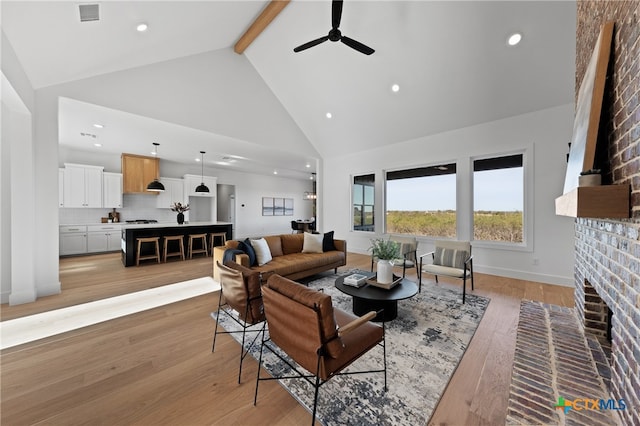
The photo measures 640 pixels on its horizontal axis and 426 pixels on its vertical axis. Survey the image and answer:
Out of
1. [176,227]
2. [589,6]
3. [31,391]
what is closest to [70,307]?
[31,391]

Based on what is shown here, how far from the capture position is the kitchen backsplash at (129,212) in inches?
261

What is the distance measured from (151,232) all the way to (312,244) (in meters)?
4.02

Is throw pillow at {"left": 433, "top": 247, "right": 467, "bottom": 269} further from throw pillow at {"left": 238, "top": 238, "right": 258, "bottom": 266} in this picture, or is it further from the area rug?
throw pillow at {"left": 238, "top": 238, "right": 258, "bottom": 266}

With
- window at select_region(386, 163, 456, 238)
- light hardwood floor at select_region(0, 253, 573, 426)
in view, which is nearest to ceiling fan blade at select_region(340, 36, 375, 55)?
window at select_region(386, 163, 456, 238)

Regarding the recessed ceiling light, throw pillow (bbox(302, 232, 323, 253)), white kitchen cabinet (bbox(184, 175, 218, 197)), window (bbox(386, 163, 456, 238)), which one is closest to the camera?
the recessed ceiling light

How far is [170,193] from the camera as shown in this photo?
7863mm

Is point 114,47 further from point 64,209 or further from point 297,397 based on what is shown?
point 64,209

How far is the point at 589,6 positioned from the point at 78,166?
32.1ft

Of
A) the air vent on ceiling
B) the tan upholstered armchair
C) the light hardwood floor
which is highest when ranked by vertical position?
the air vent on ceiling

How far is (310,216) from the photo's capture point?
41.6 ft

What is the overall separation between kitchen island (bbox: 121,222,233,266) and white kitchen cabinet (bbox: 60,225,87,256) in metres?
1.38

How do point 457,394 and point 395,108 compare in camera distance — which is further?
point 395,108

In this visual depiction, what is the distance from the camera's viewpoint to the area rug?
1568mm

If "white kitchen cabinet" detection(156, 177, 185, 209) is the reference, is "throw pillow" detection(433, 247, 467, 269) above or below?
below
